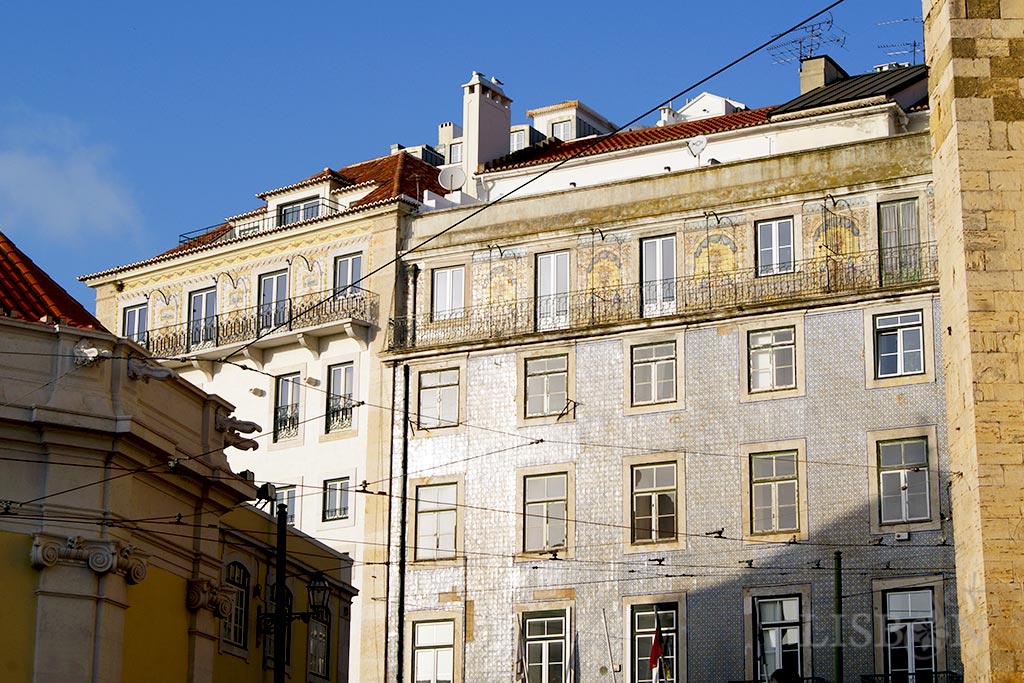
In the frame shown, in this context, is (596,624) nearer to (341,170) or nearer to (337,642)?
(337,642)

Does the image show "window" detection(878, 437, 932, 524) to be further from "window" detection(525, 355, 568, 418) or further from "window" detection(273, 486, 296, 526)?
"window" detection(273, 486, 296, 526)

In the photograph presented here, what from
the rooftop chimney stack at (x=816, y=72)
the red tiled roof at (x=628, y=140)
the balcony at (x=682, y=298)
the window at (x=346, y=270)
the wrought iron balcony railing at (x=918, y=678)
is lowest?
the wrought iron balcony railing at (x=918, y=678)

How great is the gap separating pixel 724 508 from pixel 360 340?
9.65 meters

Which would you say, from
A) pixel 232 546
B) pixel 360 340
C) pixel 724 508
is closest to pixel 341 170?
pixel 360 340

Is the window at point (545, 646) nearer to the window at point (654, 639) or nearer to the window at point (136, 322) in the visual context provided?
the window at point (654, 639)

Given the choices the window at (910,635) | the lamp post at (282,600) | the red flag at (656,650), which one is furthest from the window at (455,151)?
the lamp post at (282,600)

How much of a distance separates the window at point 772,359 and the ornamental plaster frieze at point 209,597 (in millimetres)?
12449

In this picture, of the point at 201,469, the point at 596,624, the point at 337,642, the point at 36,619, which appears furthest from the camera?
the point at 596,624

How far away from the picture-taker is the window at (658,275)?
136ft

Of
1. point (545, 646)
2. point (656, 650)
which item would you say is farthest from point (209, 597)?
point (545, 646)

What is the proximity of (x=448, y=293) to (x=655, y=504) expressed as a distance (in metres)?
7.34

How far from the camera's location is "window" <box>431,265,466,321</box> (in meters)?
44.0

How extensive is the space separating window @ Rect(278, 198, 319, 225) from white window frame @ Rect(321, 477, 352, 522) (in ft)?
24.3

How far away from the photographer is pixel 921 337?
1506 inches
